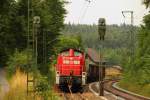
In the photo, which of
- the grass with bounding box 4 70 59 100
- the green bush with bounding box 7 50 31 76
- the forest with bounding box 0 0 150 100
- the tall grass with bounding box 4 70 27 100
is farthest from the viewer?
the green bush with bounding box 7 50 31 76

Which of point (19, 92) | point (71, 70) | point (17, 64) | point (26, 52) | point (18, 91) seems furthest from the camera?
point (26, 52)

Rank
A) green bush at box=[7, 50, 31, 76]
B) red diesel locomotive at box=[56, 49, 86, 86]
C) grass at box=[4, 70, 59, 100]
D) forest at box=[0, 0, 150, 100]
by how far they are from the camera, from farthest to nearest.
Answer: red diesel locomotive at box=[56, 49, 86, 86]
green bush at box=[7, 50, 31, 76]
forest at box=[0, 0, 150, 100]
grass at box=[4, 70, 59, 100]

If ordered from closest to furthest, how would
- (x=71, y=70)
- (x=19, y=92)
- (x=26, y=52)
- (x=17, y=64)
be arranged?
(x=19, y=92) → (x=17, y=64) → (x=71, y=70) → (x=26, y=52)

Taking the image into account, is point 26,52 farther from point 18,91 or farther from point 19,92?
point 19,92

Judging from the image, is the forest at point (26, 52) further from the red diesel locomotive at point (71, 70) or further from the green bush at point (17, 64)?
the red diesel locomotive at point (71, 70)

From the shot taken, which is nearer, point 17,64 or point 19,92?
point 19,92

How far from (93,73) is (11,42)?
70.3 ft

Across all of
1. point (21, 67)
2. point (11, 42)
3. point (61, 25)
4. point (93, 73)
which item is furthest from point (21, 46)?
point (61, 25)

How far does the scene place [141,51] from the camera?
56625 millimetres

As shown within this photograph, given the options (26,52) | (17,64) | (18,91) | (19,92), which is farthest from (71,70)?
(19,92)

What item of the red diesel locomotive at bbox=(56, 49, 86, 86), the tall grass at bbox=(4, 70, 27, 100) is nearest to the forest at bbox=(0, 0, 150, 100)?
the tall grass at bbox=(4, 70, 27, 100)

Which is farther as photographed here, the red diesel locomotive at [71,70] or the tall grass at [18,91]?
the red diesel locomotive at [71,70]

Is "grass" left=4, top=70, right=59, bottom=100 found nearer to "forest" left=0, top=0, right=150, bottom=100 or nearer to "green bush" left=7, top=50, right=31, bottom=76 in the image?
"forest" left=0, top=0, right=150, bottom=100

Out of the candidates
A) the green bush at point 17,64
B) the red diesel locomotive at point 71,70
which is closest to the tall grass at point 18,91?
the green bush at point 17,64
